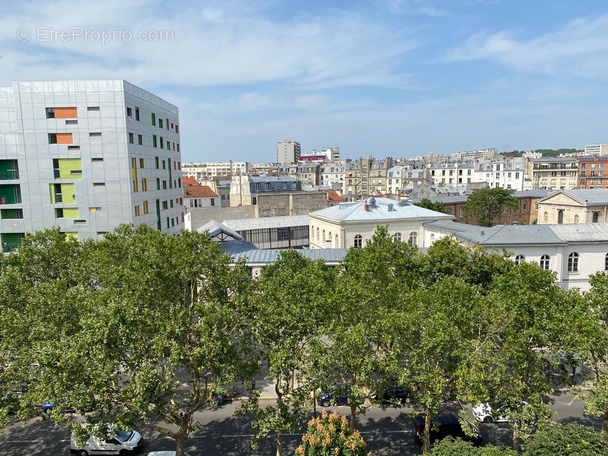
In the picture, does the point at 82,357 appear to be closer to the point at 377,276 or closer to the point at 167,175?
the point at 377,276

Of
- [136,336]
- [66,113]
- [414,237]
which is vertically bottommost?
[414,237]

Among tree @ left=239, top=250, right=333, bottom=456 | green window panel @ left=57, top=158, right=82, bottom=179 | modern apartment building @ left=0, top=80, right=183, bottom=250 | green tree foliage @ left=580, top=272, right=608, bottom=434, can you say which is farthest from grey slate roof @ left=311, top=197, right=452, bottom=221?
green tree foliage @ left=580, top=272, right=608, bottom=434

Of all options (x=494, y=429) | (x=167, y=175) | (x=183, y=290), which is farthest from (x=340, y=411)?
(x=167, y=175)

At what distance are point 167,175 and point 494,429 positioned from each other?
46.2 meters

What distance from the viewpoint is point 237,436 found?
84.5ft

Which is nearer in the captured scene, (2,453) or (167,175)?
(2,453)

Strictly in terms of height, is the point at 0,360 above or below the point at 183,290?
below

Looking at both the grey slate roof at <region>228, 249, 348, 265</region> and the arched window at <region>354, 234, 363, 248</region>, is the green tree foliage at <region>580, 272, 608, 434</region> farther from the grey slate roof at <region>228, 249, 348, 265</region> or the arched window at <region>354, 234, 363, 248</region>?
the arched window at <region>354, 234, 363, 248</region>

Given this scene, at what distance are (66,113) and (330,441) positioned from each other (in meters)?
40.1

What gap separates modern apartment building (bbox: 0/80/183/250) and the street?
22.5m

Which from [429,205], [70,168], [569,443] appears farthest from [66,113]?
[429,205]

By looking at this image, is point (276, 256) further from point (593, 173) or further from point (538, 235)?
point (593, 173)

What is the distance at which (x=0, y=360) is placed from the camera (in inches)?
810

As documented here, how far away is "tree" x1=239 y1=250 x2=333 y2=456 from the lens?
65.3 feet
